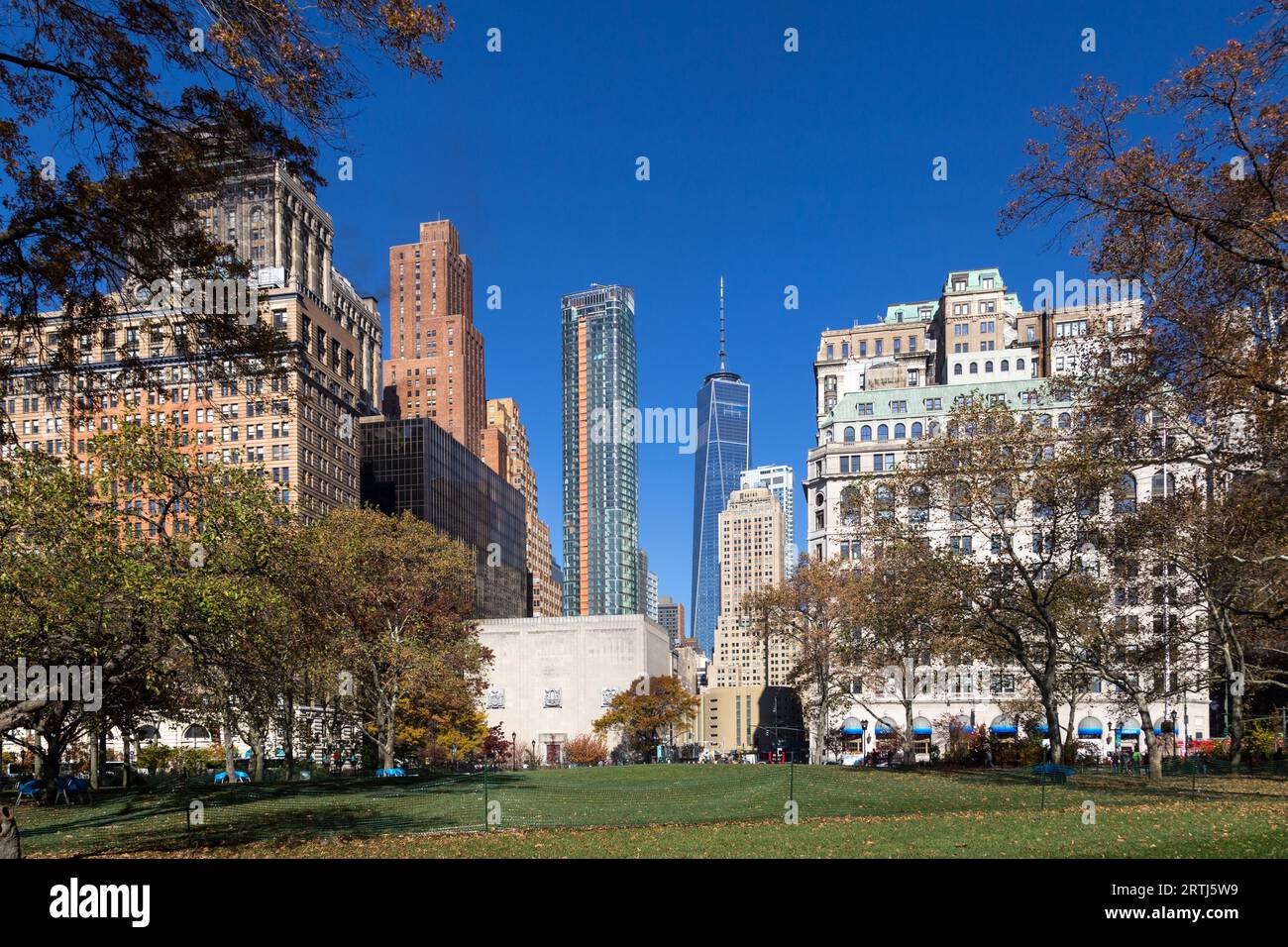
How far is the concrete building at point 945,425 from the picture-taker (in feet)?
299

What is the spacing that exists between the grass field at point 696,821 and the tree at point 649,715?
59.0m

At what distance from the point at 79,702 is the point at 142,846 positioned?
16.4 metres

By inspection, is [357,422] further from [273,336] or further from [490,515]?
[273,336]

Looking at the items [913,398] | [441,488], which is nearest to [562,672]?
[441,488]

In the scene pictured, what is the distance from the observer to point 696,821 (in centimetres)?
2595

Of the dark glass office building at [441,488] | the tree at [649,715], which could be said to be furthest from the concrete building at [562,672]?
the dark glass office building at [441,488]

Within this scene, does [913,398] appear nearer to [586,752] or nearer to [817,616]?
[817,616]

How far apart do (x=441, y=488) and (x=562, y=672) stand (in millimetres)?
49631

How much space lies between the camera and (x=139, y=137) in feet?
45.0

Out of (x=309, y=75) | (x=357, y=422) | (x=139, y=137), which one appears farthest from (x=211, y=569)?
(x=357, y=422)

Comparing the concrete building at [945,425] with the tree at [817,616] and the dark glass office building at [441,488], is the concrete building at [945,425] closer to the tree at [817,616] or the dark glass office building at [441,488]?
the tree at [817,616]

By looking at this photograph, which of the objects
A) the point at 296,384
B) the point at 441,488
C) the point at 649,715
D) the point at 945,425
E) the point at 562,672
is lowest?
the point at 649,715

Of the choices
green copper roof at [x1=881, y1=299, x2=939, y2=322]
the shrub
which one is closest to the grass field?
the shrub

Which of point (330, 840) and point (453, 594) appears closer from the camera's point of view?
point (330, 840)
